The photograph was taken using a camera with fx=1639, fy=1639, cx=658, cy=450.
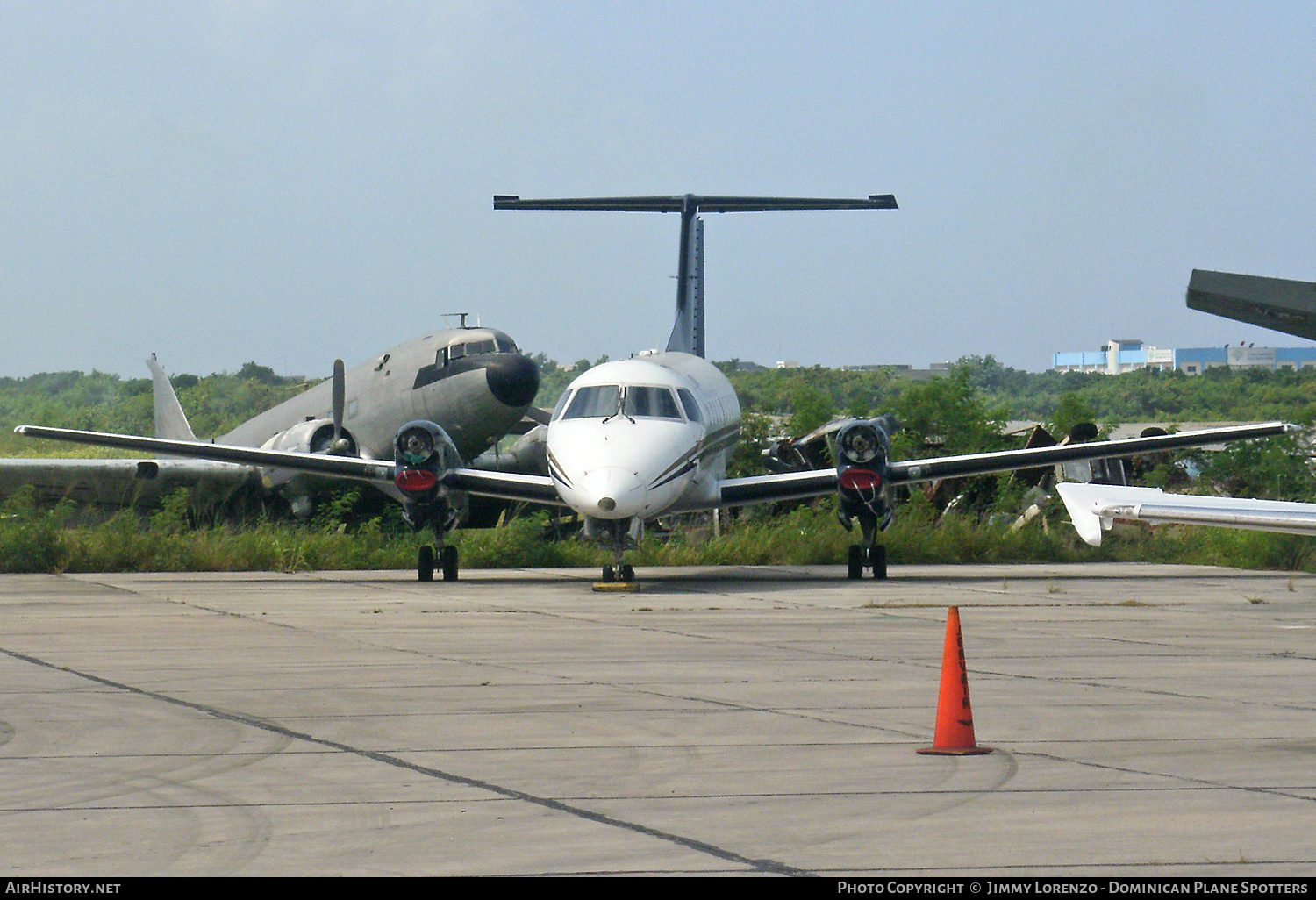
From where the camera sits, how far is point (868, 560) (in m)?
20.5

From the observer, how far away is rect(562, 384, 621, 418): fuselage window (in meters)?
18.9

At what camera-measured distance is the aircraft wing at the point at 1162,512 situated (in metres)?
12.8

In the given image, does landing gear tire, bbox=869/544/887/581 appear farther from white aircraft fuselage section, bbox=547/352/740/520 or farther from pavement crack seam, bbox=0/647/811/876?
pavement crack seam, bbox=0/647/811/876

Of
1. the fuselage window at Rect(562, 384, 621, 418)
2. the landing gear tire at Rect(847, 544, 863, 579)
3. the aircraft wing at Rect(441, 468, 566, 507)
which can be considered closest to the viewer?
the fuselage window at Rect(562, 384, 621, 418)

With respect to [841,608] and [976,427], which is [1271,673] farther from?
[976,427]

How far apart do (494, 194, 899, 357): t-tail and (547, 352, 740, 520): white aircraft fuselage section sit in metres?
6.88

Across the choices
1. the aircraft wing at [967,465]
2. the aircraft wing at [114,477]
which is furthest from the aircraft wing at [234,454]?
the aircraft wing at [114,477]

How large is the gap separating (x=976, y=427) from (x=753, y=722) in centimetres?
2272

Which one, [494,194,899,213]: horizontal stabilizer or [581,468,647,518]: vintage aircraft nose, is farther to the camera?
[494,194,899,213]: horizontal stabilizer

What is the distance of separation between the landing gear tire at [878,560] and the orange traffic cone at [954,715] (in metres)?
12.5

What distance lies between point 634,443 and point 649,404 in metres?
1.03

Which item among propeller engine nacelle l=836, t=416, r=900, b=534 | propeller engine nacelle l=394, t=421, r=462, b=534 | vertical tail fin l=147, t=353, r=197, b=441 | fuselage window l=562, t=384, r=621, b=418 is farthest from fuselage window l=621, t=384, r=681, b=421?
vertical tail fin l=147, t=353, r=197, b=441

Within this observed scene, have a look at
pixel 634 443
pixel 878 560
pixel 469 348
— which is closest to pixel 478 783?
pixel 634 443
